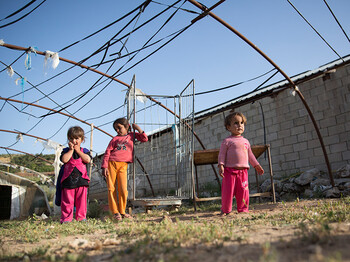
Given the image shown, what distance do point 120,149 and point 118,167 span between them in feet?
1.04

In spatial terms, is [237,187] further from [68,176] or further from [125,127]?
[68,176]

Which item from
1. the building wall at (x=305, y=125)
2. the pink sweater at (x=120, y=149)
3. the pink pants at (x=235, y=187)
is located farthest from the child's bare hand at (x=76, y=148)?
the building wall at (x=305, y=125)

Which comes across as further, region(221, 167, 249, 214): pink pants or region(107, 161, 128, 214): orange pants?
region(107, 161, 128, 214): orange pants

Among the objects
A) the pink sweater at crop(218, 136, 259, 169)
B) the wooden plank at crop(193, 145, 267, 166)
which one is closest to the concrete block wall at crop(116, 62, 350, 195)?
the wooden plank at crop(193, 145, 267, 166)

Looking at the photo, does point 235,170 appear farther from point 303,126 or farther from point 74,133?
point 303,126

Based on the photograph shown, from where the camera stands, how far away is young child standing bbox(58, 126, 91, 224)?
4.29 meters

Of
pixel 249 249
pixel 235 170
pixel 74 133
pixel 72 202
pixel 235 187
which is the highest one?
pixel 74 133

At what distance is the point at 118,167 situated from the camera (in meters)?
4.66

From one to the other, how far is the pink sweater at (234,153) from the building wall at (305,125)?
3.95m

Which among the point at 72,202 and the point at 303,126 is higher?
the point at 303,126

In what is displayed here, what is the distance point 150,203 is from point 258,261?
3.74 meters

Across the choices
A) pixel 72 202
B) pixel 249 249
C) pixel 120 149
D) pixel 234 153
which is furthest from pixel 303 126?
pixel 249 249

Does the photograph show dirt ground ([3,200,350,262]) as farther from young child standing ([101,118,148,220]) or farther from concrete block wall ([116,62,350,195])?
concrete block wall ([116,62,350,195])

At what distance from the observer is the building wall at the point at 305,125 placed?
7156mm
